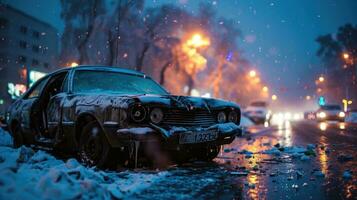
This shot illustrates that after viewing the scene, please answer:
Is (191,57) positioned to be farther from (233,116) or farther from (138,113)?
(138,113)

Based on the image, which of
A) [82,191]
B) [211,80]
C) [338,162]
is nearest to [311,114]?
[211,80]

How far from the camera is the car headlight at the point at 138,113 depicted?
14.8ft

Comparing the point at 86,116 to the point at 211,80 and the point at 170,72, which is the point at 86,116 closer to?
the point at 170,72

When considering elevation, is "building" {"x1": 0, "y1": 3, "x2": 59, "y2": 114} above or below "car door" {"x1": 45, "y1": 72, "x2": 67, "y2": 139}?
above

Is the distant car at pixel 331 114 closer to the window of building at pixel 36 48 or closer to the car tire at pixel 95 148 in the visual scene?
the car tire at pixel 95 148

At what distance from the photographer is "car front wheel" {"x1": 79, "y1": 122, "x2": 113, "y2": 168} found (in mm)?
4660

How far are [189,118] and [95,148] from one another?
4.18 feet

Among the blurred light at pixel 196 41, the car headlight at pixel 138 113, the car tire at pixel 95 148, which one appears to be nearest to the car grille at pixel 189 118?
the car headlight at pixel 138 113

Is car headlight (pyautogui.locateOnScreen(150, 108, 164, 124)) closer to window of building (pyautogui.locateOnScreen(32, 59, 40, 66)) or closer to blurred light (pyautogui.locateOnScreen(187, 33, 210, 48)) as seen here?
blurred light (pyautogui.locateOnScreen(187, 33, 210, 48))

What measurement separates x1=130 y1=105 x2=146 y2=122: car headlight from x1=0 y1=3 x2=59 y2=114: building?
43.0m

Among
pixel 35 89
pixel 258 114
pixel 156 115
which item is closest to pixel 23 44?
pixel 258 114

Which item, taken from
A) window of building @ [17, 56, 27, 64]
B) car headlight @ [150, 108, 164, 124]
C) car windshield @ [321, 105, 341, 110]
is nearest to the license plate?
car headlight @ [150, 108, 164, 124]

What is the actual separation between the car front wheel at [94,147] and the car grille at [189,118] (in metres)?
0.81

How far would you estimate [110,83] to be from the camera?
6.02 meters
